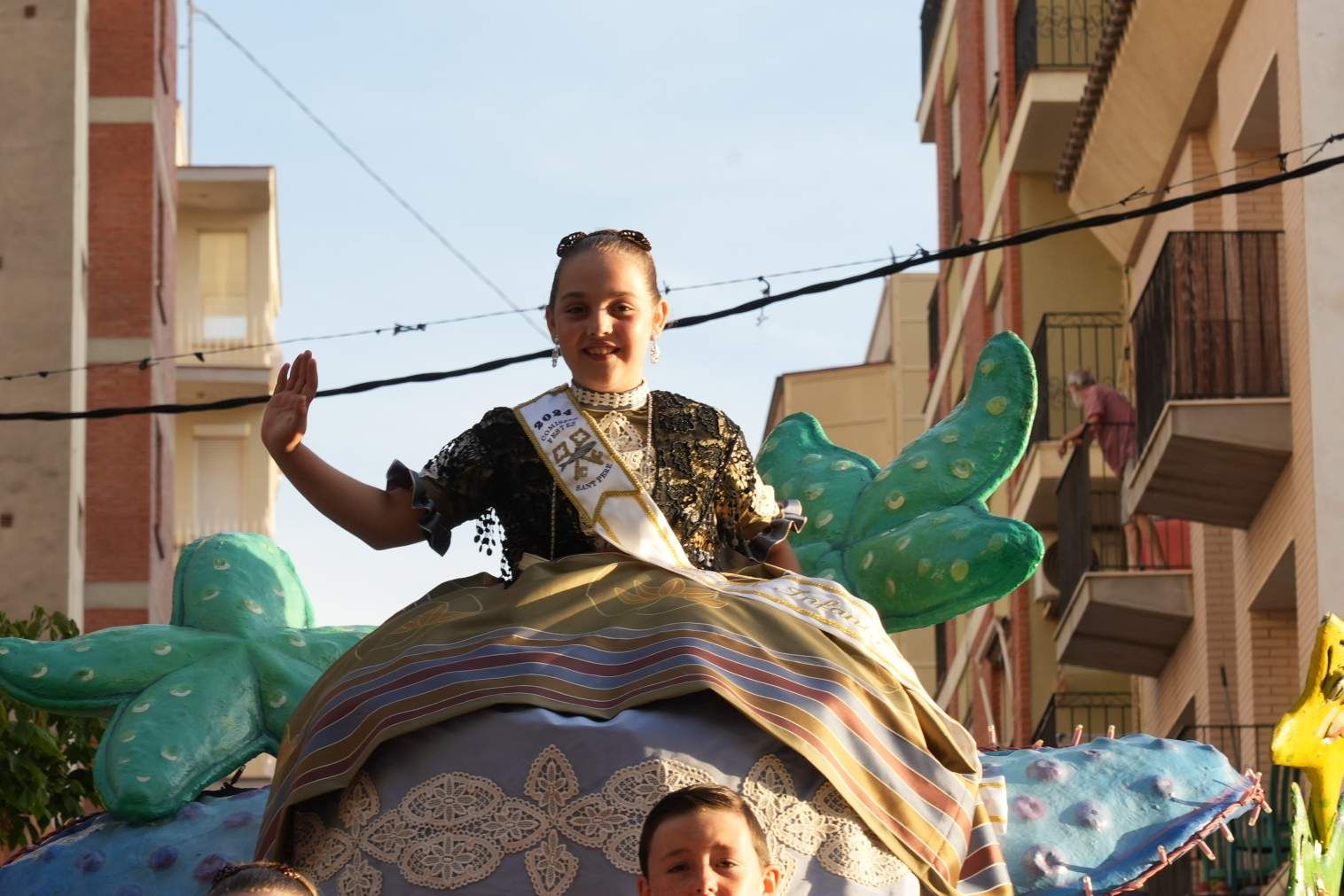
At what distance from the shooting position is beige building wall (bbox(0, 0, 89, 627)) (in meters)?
25.9

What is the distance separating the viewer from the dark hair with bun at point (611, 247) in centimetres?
756

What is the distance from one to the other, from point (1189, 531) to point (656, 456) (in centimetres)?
1761

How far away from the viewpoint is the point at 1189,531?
24.8 metres

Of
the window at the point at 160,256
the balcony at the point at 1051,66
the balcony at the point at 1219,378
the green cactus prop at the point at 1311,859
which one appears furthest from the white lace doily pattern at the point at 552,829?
the window at the point at 160,256

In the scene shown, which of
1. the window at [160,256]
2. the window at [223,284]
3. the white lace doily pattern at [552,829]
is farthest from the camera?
the window at [223,284]

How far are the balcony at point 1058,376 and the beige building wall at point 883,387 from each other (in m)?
19.5

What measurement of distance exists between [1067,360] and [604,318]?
2184 centimetres

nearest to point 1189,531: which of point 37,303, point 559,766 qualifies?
point 37,303

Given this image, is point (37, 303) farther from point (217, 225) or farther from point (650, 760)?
point (650, 760)

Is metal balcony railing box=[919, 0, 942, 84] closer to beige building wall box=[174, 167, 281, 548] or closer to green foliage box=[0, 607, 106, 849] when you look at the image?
beige building wall box=[174, 167, 281, 548]

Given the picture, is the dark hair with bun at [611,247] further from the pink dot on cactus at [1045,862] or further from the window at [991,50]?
the window at [991,50]

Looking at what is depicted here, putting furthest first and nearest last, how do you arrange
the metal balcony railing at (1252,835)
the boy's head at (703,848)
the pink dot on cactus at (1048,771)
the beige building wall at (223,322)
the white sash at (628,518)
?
the beige building wall at (223,322) → the metal balcony railing at (1252,835) → the pink dot on cactus at (1048,771) → the white sash at (628,518) → the boy's head at (703,848)

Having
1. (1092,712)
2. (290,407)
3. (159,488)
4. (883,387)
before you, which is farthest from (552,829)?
(883,387)

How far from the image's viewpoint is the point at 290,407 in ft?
24.4
